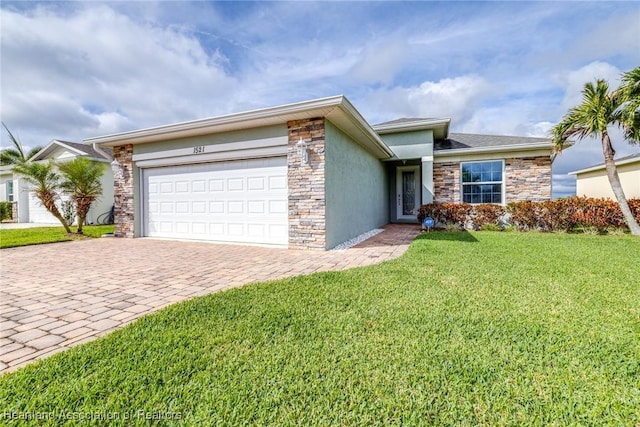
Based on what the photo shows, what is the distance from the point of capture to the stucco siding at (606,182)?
15011 millimetres

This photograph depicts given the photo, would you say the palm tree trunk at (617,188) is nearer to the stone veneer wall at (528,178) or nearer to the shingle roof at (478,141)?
the shingle roof at (478,141)

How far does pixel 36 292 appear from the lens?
3.75 metres

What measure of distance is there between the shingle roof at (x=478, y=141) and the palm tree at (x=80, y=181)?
44.3ft

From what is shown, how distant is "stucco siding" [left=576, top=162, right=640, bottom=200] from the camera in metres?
15.0

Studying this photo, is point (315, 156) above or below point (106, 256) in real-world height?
above

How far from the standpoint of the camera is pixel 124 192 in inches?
366

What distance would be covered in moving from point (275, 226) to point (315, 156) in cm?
211

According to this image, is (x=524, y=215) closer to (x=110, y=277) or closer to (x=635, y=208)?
(x=635, y=208)

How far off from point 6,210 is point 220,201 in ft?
56.5

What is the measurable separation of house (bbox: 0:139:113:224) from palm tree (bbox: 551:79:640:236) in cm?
1944

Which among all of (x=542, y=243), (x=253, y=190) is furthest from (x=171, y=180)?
(x=542, y=243)

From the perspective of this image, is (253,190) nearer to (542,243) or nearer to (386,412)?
(386,412)

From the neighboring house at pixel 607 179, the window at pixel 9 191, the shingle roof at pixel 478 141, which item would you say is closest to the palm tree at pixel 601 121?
the shingle roof at pixel 478 141

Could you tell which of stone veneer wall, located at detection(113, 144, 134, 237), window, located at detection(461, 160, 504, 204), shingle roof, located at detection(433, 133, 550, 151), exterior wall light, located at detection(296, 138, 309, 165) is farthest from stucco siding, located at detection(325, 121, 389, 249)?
stone veneer wall, located at detection(113, 144, 134, 237)
